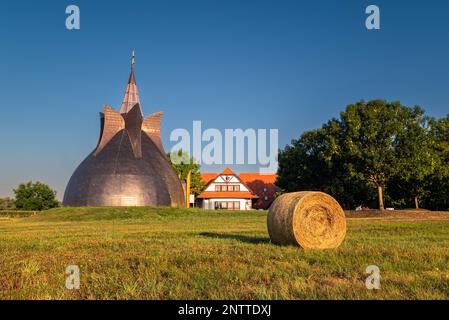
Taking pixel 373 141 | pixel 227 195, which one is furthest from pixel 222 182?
pixel 373 141

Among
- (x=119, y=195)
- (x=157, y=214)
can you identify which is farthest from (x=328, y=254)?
(x=119, y=195)

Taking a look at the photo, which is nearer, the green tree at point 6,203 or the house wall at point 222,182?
the house wall at point 222,182

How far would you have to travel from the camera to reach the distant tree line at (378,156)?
4369 centimetres

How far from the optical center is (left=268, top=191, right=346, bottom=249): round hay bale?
1156cm

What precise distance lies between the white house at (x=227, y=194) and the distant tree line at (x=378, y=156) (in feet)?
76.9

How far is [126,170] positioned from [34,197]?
3346 centimetres

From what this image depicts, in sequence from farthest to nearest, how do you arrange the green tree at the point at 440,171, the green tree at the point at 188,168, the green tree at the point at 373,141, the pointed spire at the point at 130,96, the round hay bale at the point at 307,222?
the green tree at the point at 188,168, the pointed spire at the point at 130,96, the green tree at the point at 440,171, the green tree at the point at 373,141, the round hay bale at the point at 307,222

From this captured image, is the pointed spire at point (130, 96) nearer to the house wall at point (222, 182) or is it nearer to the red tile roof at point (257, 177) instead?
the house wall at point (222, 182)

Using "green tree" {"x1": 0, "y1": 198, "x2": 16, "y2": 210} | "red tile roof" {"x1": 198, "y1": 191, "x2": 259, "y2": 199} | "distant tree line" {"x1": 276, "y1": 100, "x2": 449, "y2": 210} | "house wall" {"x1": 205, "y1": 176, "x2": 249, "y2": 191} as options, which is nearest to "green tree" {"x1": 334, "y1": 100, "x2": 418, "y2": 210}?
"distant tree line" {"x1": 276, "y1": 100, "x2": 449, "y2": 210}

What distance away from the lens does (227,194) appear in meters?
77.8

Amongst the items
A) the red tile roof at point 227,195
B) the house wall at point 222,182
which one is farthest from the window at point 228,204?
the house wall at point 222,182

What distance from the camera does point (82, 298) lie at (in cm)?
575
